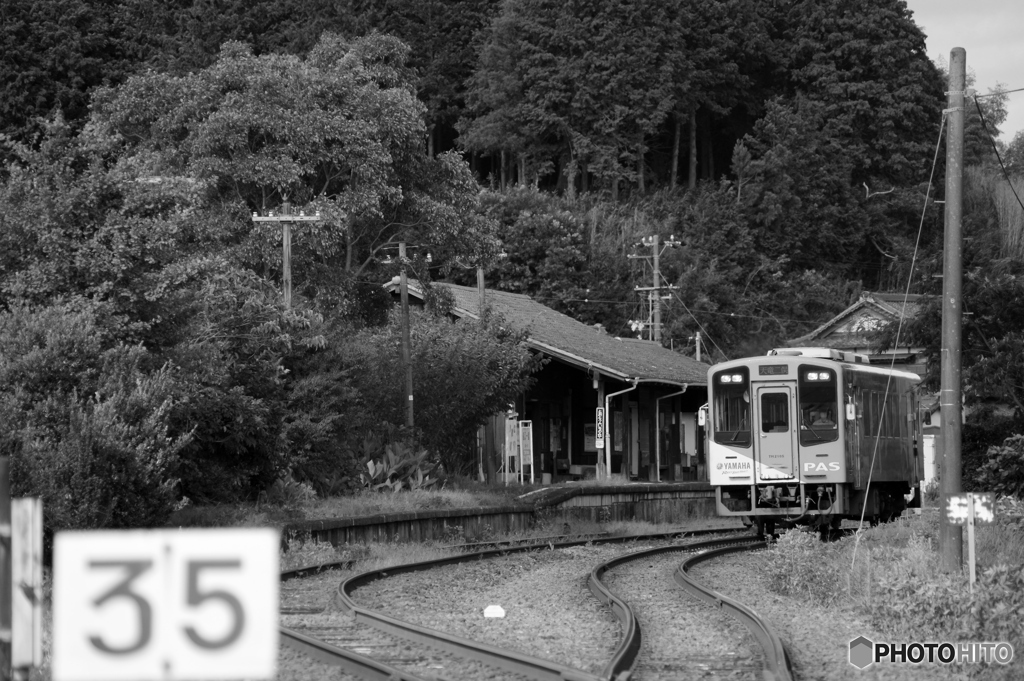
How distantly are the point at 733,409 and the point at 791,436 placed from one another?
38.8 inches

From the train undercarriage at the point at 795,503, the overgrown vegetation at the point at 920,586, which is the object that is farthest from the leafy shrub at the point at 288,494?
the overgrown vegetation at the point at 920,586

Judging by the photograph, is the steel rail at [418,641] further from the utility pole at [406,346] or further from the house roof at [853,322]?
the house roof at [853,322]

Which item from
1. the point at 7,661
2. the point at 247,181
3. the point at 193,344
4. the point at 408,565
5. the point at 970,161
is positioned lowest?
the point at 408,565

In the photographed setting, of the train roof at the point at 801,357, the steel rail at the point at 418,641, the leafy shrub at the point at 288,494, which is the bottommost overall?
the steel rail at the point at 418,641

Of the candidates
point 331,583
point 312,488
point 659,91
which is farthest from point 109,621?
point 659,91

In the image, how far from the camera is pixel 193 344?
1780cm

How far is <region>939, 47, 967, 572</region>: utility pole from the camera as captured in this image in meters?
13.0

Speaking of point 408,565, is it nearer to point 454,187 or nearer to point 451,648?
point 451,648

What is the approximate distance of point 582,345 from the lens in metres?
34.1

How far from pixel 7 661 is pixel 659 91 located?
173 feet

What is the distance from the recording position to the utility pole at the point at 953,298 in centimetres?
1302

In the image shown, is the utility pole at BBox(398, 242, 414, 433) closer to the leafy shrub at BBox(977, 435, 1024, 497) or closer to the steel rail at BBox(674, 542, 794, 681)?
the steel rail at BBox(674, 542, 794, 681)

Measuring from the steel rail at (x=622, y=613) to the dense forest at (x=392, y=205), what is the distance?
4.94 metres

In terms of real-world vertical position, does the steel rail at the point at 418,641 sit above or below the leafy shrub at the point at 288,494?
below
